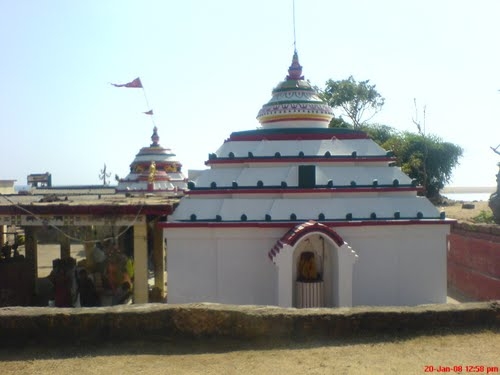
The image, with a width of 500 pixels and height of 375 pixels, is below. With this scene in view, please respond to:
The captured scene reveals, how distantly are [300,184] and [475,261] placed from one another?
588cm

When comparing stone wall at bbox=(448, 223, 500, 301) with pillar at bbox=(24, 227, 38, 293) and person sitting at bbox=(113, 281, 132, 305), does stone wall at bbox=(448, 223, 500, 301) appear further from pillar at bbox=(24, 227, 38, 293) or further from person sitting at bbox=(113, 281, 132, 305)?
pillar at bbox=(24, 227, 38, 293)

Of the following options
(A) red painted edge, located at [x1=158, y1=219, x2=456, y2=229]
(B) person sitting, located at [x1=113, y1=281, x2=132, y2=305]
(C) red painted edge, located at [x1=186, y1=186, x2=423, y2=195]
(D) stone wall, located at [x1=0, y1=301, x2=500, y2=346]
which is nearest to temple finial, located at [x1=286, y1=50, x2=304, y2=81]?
(C) red painted edge, located at [x1=186, y1=186, x2=423, y2=195]

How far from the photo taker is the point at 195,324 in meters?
6.87

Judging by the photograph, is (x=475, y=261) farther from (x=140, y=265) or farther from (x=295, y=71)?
(x=140, y=265)

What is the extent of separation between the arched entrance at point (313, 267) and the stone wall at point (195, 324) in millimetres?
2320

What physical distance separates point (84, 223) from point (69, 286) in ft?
5.46

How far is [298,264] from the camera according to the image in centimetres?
991

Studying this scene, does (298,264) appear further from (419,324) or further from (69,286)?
(69,286)

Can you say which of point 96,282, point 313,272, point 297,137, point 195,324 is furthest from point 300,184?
point 96,282

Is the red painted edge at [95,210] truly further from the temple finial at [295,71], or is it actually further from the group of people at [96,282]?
the temple finial at [295,71]

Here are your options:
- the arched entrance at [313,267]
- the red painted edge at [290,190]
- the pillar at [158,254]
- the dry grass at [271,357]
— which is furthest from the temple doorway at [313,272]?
the pillar at [158,254]

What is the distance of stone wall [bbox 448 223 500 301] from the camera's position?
11.6 m

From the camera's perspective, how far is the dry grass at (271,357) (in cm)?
592

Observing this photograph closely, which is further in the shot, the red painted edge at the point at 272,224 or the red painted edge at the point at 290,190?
the red painted edge at the point at 290,190
